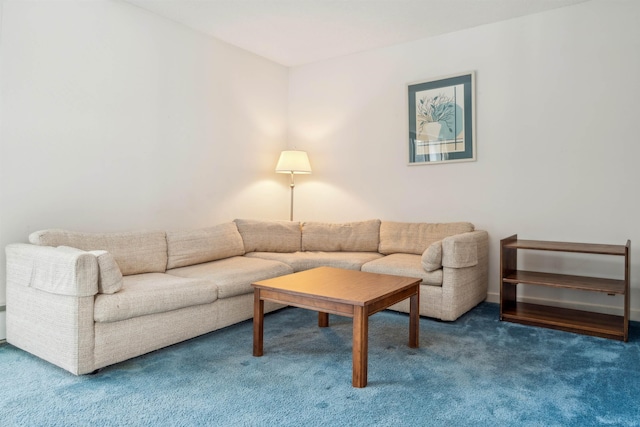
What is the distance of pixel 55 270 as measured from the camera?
2.24m

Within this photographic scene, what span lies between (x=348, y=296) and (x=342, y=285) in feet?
0.90

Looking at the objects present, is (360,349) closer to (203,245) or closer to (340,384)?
(340,384)

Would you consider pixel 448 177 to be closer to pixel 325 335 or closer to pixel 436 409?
pixel 325 335

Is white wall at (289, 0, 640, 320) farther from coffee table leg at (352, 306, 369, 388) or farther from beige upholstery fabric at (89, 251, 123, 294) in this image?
beige upholstery fabric at (89, 251, 123, 294)

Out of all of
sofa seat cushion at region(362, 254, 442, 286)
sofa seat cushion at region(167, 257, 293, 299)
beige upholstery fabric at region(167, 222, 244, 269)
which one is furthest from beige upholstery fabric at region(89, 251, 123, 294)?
sofa seat cushion at region(362, 254, 442, 286)

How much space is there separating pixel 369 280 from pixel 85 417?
1624mm

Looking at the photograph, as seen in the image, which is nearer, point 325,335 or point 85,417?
point 85,417

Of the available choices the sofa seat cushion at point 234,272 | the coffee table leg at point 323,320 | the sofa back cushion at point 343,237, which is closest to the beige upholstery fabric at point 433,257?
the coffee table leg at point 323,320

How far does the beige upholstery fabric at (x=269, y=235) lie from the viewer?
3.97 m

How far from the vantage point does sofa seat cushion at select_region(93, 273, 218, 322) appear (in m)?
2.25

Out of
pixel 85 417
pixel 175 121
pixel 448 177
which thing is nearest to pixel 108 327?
pixel 85 417

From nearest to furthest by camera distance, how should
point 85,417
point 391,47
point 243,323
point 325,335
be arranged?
point 85,417
point 325,335
point 243,323
point 391,47

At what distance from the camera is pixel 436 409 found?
6.10 feet

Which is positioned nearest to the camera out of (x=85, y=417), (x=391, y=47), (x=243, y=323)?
(x=85, y=417)
